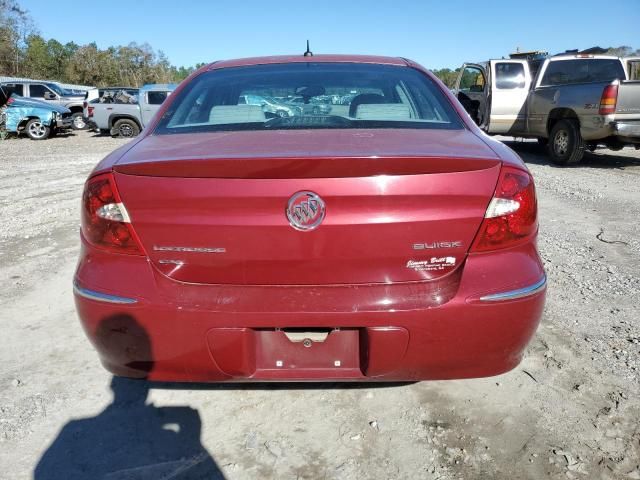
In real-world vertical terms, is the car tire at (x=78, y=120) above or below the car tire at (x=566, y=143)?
above

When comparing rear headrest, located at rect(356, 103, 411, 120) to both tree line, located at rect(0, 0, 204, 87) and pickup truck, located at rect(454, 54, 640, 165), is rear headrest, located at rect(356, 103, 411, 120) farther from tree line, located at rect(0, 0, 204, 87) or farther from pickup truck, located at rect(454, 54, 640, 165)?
tree line, located at rect(0, 0, 204, 87)

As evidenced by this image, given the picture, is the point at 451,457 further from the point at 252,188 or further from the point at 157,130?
the point at 157,130

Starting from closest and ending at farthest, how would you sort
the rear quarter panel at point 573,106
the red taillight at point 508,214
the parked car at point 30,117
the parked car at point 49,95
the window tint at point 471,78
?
the red taillight at point 508,214
the rear quarter panel at point 573,106
the window tint at point 471,78
the parked car at point 30,117
the parked car at point 49,95

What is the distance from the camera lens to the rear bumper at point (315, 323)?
72.3 inches

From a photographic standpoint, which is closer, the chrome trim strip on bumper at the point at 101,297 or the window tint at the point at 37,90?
the chrome trim strip on bumper at the point at 101,297

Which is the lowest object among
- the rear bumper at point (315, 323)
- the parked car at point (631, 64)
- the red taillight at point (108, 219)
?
the rear bumper at point (315, 323)

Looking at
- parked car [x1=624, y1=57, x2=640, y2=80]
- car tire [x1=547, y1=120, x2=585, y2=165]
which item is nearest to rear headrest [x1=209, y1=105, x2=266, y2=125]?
car tire [x1=547, y1=120, x2=585, y2=165]

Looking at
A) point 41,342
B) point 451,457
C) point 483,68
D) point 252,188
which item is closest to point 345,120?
point 252,188

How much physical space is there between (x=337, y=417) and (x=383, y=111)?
56.5 inches

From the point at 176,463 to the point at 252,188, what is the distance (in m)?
1.13

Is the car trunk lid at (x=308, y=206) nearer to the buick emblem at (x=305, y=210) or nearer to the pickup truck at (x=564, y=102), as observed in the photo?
the buick emblem at (x=305, y=210)

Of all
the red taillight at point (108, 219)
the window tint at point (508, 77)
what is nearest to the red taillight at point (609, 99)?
the window tint at point (508, 77)

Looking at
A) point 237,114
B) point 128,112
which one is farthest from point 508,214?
point 128,112

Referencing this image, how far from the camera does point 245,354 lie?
6.20ft
